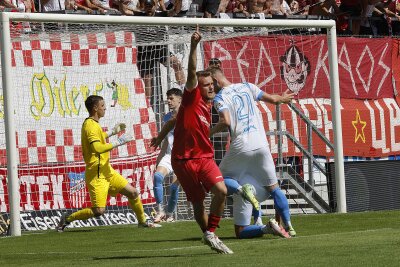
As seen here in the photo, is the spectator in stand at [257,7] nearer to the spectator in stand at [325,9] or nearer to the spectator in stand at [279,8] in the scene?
the spectator in stand at [279,8]

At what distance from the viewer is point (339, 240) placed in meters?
12.8

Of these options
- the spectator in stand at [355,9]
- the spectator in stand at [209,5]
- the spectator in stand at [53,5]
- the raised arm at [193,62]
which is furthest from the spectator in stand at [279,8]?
the raised arm at [193,62]

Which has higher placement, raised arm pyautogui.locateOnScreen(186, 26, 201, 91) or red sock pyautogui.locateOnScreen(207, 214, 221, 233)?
raised arm pyautogui.locateOnScreen(186, 26, 201, 91)

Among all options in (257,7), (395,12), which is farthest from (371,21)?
(257,7)

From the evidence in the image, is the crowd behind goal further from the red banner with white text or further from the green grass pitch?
the green grass pitch

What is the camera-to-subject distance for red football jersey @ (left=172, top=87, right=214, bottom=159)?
1230 centimetres

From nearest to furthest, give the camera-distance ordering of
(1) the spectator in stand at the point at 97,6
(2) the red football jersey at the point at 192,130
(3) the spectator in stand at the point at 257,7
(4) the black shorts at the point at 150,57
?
1. (2) the red football jersey at the point at 192,130
2. (4) the black shorts at the point at 150,57
3. (1) the spectator in stand at the point at 97,6
4. (3) the spectator in stand at the point at 257,7

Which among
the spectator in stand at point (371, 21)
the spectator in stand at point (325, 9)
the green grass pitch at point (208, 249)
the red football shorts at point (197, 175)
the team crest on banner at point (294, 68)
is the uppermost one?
the spectator in stand at point (325, 9)

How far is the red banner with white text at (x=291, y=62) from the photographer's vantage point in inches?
813

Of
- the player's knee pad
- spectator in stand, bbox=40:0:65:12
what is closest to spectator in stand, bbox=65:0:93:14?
spectator in stand, bbox=40:0:65:12

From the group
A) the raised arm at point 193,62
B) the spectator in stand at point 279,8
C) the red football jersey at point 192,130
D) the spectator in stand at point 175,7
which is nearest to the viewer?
the raised arm at point 193,62

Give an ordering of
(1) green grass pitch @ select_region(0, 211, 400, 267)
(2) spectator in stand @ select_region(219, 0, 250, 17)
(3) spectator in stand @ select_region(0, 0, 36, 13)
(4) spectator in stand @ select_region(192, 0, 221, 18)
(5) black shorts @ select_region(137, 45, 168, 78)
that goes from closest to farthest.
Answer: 1. (1) green grass pitch @ select_region(0, 211, 400, 267)
2. (5) black shorts @ select_region(137, 45, 168, 78)
3. (3) spectator in stand @ select_region(0, 0, 36, 13)
4. (4) spectator in stand @ select_region(192, 0, 221, 18)
5. (2) spectator in stand @ select_region(219, 0, 250, 17)

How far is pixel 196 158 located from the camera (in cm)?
1227

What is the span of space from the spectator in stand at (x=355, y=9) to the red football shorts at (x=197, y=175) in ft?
43.1
